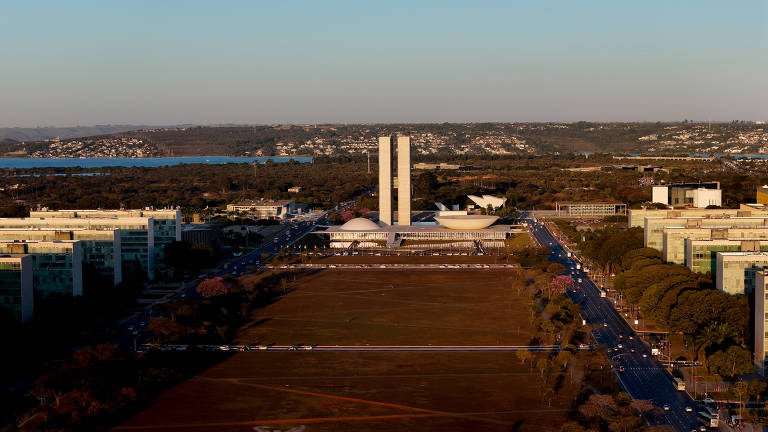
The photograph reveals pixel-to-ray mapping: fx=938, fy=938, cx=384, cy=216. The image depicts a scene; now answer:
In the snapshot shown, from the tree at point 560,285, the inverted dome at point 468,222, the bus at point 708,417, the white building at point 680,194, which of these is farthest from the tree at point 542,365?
the white building at point 680,194

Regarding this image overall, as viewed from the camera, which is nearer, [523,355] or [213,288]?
[523,355]

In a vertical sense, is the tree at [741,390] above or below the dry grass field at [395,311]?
above

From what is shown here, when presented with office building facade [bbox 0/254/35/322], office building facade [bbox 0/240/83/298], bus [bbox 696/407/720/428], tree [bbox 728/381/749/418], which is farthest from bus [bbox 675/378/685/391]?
office building facade [bbox 0/240/83/298]

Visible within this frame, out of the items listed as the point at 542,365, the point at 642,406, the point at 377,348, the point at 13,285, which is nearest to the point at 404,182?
the point at 377,348

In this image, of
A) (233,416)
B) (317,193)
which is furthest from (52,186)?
(233,416)

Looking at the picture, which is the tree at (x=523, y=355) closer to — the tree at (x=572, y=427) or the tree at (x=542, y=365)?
the tree at (x=542, y=365)

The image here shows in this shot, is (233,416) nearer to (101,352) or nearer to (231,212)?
(101,352)

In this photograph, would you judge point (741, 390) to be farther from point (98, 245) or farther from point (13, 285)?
point (98, 245)
